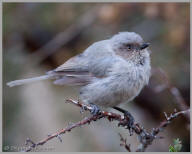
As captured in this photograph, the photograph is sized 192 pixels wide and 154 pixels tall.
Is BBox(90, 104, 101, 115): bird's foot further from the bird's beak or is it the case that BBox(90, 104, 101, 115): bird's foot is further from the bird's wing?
the bird's beak

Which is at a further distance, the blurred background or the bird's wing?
the blurred background

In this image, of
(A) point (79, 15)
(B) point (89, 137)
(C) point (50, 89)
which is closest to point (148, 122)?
(B) point (89, 137)

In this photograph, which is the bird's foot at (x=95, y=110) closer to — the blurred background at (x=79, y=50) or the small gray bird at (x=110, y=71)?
the small gray bird at (x=110, y=71)

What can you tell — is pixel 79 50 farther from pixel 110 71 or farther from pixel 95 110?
pixel 95 110

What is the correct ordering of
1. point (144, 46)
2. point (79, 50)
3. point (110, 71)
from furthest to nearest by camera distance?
point (79, 50) < point (144, 46) < point (110, 71)

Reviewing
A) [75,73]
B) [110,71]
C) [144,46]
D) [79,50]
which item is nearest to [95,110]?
[110,71]

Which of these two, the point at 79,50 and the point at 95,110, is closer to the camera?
the point at 95,110

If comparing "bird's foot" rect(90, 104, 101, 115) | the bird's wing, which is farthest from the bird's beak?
"bird's foot" rect(90, 104, 101, 115)
